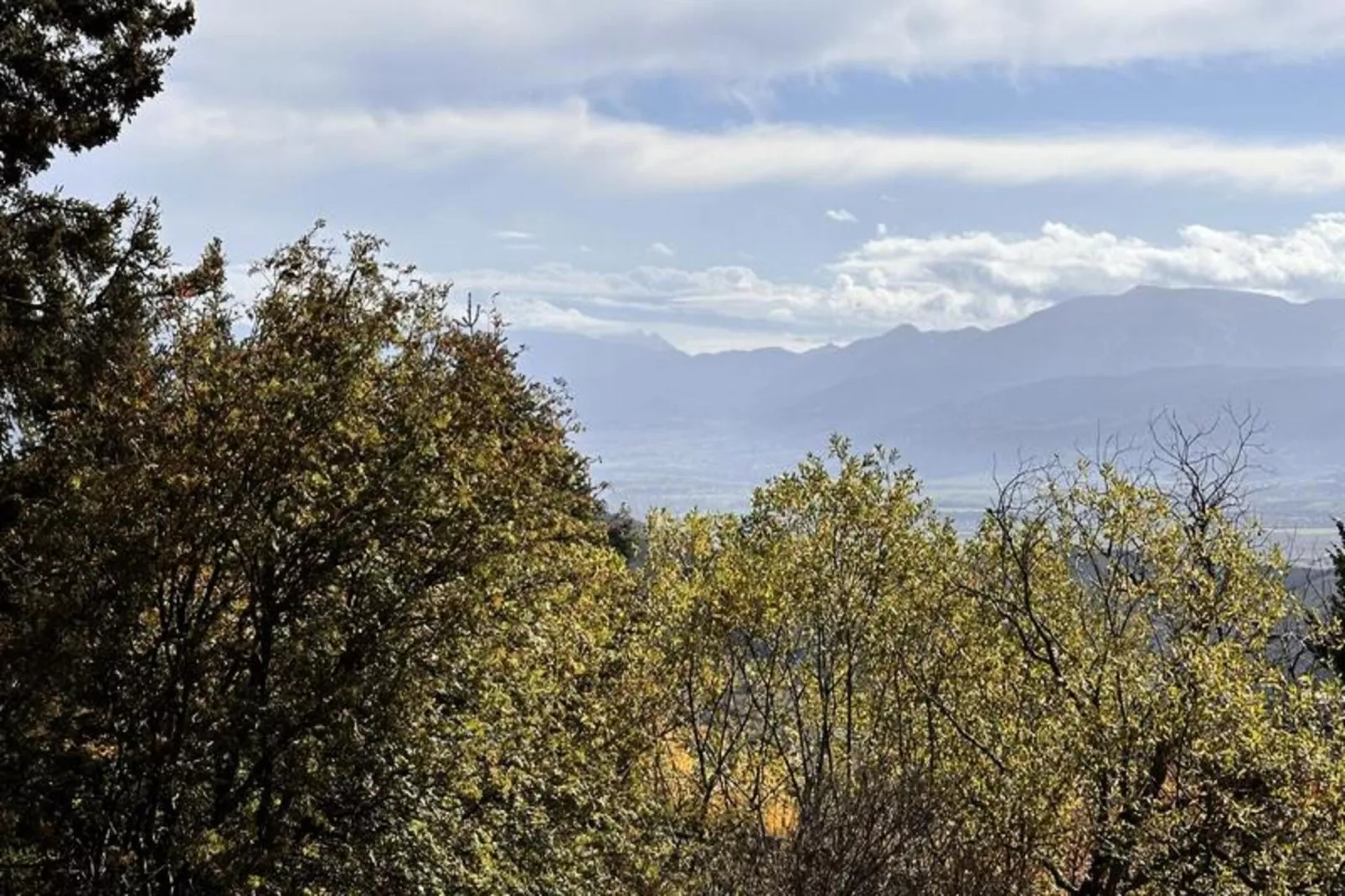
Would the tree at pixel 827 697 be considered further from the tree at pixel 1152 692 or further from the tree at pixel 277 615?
the tree at pixel 277 615

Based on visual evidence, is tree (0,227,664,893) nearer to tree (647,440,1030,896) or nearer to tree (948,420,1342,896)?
tree (647,440,1030,896)

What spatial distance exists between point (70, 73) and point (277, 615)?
7.78m

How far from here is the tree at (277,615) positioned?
382 inches

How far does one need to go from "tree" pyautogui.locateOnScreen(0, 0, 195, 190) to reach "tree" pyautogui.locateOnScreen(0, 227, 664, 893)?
11.9 feet

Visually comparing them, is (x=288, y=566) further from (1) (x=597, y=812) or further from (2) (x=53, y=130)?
(2) (x=53, y=130)

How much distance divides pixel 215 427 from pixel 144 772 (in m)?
2.89

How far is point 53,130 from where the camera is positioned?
13211mm

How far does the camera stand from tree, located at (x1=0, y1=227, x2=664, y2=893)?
9711mm

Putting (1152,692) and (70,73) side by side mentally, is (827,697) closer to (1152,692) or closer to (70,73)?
(1152,692)

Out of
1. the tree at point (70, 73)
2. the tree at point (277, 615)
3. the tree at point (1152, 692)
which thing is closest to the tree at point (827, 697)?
the tree at point (1152, 692)

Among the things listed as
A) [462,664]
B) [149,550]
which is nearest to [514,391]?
[462,664]

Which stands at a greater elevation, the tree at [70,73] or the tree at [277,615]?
the tree at [70,73]

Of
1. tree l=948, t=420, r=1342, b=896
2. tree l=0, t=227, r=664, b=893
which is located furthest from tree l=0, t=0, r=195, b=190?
tree l=948, t=420, r=1342, b=896

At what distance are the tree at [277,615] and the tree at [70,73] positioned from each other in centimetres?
364
